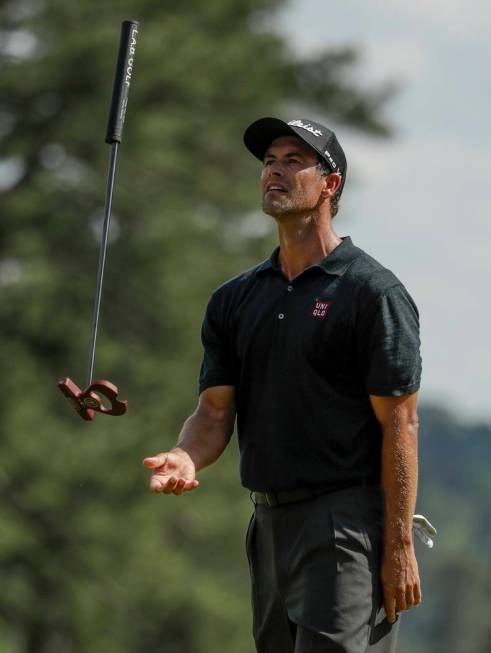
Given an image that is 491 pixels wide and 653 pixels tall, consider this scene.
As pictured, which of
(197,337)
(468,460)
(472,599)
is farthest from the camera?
(468,460)

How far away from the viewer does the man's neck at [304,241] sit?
231 inches

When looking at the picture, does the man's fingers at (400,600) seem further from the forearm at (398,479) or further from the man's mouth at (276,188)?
the man's mouth at (276,188)

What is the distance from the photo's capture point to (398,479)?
556 centimetres

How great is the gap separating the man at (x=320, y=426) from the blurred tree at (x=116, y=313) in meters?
17.0

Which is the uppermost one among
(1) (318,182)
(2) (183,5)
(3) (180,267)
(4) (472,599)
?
(2) (183,5)

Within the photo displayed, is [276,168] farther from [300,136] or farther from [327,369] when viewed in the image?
[327,369]

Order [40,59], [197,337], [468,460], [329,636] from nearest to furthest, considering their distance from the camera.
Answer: [329,636]
[40,59]
[197,337]
[468,460]

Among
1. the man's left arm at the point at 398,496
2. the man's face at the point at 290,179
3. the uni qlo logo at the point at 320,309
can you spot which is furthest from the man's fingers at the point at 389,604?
the man's face at the point at 290,179

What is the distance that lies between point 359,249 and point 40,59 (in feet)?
60.0

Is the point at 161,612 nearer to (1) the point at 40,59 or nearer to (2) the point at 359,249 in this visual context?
(1) the point at 40,59

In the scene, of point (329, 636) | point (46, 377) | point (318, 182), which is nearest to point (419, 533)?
point (329, 636)

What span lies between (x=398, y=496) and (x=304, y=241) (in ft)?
3.01

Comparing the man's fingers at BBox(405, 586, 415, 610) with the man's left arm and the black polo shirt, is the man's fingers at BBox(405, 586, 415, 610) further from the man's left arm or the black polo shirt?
the black polo shirt

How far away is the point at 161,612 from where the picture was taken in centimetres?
2472
